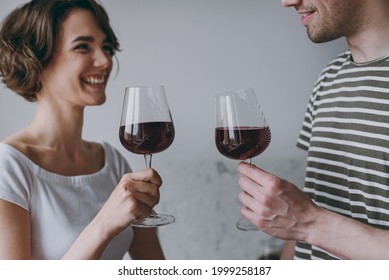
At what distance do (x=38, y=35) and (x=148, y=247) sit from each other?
0.74 m

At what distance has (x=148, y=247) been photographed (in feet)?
5.55

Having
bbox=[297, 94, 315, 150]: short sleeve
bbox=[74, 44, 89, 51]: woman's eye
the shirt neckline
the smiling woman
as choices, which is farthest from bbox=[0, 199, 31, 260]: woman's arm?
bbox=[297, 94, 315, 150]: short sleeve

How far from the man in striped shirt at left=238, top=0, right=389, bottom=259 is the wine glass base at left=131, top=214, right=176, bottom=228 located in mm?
205

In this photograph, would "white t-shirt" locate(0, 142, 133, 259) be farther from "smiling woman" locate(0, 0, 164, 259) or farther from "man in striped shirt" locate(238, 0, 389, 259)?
"man in striped shirt" locate(238, 0, 389, 259)

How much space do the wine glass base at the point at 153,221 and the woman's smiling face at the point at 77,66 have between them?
16.0 inches

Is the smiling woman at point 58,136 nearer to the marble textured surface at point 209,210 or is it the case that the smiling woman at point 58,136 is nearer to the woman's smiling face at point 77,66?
the woman's smiling face at point 77,66

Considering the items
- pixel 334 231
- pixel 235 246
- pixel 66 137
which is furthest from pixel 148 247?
pixel 235 246

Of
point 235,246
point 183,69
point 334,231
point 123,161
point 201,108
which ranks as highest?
point 183,69

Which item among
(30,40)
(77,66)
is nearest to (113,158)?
(77,66)

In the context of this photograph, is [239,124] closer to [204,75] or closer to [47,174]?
[47,174]

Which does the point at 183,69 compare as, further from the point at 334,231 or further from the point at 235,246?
the point at 334,231

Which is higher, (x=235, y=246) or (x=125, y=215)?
(x=125, y=215)

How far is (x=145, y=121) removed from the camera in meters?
1.22
